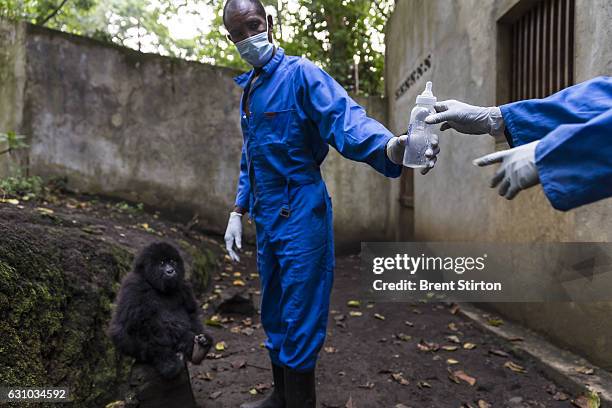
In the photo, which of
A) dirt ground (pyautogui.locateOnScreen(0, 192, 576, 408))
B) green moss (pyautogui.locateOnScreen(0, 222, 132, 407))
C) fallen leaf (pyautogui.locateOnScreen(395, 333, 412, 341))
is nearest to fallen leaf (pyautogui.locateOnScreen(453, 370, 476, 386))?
dirt ground (pyautogui.locateOnScreen(0, 192, 576, 408))

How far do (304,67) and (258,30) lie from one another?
34 centimetres

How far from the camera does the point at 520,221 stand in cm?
363

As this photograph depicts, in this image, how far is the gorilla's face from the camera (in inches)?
99.2

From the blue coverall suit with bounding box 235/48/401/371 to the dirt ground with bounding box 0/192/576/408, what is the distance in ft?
2.95

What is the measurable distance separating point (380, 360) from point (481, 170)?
2.08 metres

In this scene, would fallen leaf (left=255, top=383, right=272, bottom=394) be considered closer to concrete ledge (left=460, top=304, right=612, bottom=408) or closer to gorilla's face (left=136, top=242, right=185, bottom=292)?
gorilla's face (left=136, top=242, right=185, bottom=292)

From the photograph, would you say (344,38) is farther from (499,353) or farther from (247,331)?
(499,353)

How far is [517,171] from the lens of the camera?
1.28m

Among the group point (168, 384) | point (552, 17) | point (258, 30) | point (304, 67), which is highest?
point (552, 17)

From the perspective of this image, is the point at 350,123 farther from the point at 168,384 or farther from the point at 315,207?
the point at 168,384

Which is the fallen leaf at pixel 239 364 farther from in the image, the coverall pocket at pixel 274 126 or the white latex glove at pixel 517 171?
the white latex glove at pixel 517 171

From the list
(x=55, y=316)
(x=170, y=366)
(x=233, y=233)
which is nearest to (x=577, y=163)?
(x=233, y=233)

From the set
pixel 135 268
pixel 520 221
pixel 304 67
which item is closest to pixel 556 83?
pixel 520 221

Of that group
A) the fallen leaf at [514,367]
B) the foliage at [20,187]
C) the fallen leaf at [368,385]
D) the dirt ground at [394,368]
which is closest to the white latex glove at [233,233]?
the dirt ground at [394,368]
